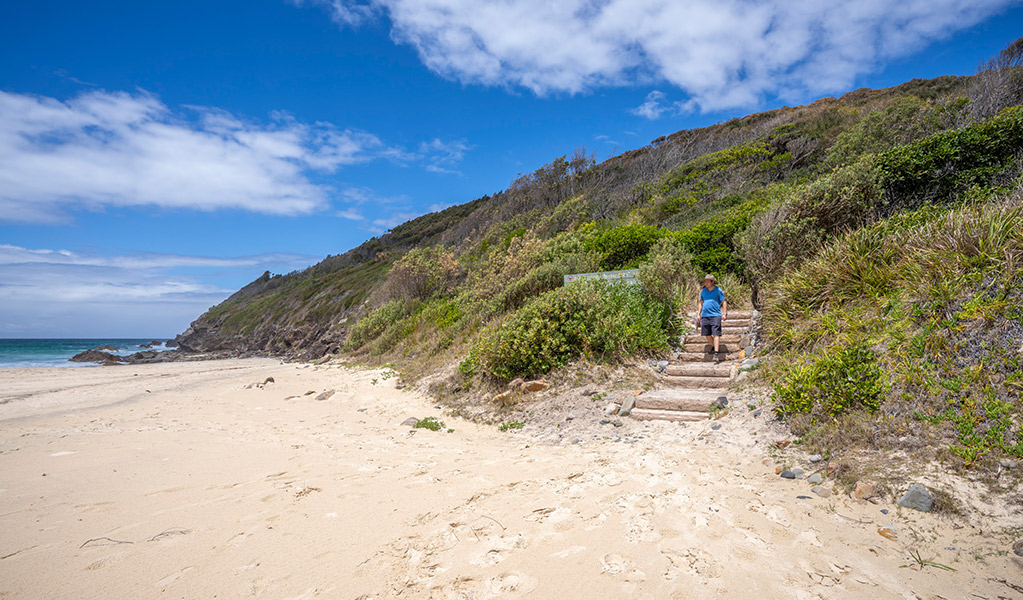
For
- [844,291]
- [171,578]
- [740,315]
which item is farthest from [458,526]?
[740,315]

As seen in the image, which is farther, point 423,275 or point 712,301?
point 423,275

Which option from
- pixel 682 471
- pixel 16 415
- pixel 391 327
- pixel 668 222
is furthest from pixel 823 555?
pixel 668 222

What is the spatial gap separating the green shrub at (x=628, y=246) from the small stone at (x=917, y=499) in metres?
11.0

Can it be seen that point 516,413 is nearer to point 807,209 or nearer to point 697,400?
point 697,400

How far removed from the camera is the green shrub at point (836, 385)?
411cm

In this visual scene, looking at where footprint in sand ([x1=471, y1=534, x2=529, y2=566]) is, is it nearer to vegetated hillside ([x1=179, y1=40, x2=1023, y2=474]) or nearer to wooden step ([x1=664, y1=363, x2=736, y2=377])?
vegetated hillside ([x1=179, y1=40, x2=1023, y2=474])

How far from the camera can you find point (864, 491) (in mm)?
3062

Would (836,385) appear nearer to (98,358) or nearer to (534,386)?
(534,386)

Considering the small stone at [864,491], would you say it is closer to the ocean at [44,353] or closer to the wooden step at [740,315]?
the wooden step at [740,315]

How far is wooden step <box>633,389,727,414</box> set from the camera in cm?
554

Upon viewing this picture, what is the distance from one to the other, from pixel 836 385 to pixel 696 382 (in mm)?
2257

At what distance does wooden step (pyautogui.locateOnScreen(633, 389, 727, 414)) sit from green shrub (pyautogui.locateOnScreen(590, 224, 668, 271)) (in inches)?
319

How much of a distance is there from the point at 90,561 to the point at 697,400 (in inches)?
242

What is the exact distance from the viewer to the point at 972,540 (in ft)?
8.22
